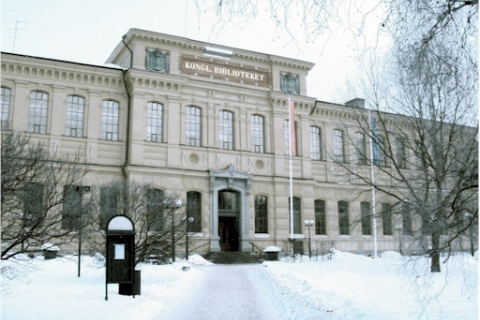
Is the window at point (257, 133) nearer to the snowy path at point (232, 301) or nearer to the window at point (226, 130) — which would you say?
the window at point (226, 130)

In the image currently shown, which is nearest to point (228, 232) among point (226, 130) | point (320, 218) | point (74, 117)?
point (226, 130)

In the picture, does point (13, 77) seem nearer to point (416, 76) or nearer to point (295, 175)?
point (295, 175)

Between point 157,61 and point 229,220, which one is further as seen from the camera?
point 229,220

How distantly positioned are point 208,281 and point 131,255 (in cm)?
604

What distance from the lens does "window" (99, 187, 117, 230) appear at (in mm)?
16116

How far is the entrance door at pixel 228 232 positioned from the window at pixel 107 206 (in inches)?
538

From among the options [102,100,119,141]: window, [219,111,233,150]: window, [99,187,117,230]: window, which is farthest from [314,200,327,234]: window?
[99,187,117,230]: window

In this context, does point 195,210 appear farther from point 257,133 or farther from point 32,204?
point 32,204

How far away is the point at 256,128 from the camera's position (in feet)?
105

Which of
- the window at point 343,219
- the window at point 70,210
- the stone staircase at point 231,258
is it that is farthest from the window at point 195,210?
the window at point 70,210

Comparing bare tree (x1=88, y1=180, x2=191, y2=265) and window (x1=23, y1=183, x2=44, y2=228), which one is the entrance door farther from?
window (x1=23, y1=183, x2=44, y2=228)

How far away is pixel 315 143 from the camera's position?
34625 mm

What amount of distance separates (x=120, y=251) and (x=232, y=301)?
2.92 m

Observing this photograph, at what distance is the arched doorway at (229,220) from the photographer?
3048 centimetres
